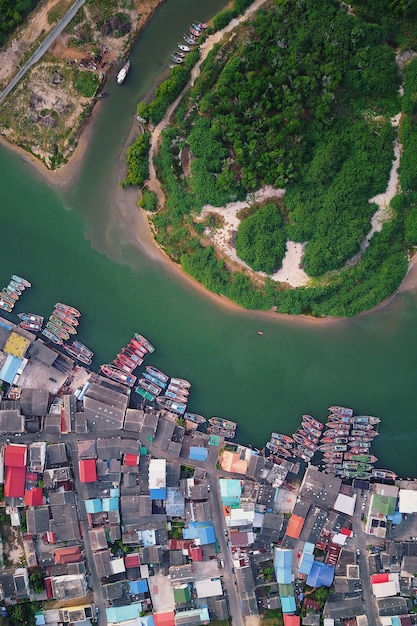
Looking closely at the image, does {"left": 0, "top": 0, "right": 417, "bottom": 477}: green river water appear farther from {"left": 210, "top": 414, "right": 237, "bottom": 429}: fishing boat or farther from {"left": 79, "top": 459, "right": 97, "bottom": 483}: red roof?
{"left": 79, "top": 459, "right": 97, "bottom": 483}: red roof

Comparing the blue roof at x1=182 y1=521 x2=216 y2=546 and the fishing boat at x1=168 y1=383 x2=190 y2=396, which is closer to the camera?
the blue roof at x1=182 y1=521 x2=216 y2=546

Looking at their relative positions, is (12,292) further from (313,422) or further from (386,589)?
(386,589)

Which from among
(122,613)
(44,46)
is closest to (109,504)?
(122,613)

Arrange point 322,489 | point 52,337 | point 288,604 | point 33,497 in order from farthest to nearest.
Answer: point 52,337
point 322,489
point 288,604
point 33,497

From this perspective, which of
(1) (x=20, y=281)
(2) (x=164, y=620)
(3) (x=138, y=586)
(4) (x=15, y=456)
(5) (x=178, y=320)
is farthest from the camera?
(5) (x=178, y=320)

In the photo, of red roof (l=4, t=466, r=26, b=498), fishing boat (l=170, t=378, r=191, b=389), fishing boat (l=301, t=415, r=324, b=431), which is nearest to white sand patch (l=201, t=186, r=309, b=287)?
fishing boat (l=170, t=378, r=191, b=389)

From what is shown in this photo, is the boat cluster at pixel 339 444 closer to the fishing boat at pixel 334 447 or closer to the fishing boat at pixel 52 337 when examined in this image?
the fishing boat at pixel 334 447
